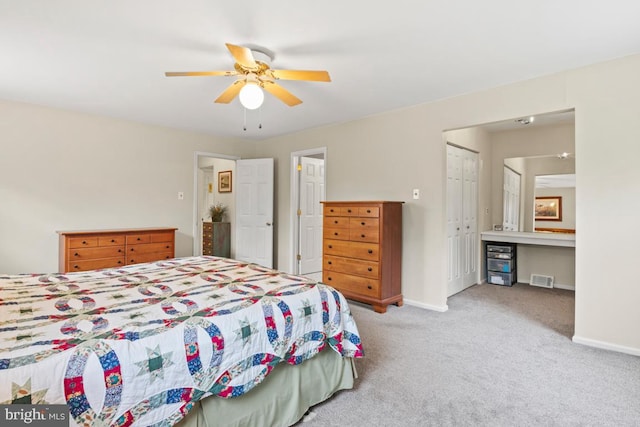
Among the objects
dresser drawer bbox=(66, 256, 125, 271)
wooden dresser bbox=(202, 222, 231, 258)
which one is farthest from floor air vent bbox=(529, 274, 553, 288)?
dresser drawer bbox=(66, 256, 125, 271)

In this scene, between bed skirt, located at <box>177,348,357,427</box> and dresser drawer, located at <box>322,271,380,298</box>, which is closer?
bed skirt, located at <box>177,348,357,427</box>

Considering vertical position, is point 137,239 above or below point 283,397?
above

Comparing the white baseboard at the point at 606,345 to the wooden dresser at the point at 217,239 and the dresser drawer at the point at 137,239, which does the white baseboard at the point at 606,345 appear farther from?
the wooden dresser at the point at 217,239

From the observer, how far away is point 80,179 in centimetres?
414

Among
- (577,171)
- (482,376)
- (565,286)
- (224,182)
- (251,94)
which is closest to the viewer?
(482,376)

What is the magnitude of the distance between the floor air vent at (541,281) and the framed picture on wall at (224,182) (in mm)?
5371

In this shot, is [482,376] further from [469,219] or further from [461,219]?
[469,219]

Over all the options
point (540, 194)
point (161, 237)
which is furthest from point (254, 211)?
point (540, 194)

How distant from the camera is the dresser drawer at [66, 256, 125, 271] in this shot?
3.74m

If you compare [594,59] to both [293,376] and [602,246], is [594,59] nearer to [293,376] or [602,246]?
[602,246]

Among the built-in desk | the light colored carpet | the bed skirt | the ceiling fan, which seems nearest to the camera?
the bed skirt

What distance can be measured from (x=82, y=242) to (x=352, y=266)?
3.12m

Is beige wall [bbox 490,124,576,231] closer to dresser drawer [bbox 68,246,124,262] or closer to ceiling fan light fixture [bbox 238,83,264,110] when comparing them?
ceiling fan light fixture [bbox 238,83,264,110]

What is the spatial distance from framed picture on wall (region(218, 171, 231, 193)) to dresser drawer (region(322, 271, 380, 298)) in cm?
322
